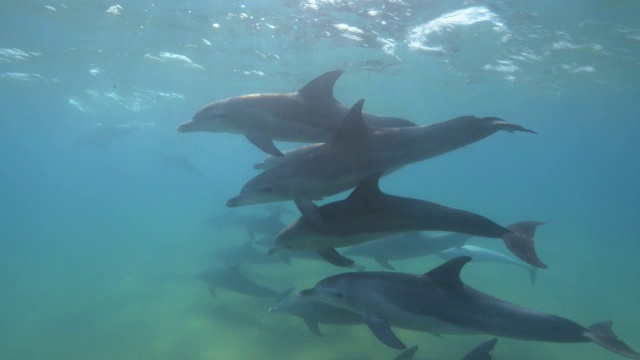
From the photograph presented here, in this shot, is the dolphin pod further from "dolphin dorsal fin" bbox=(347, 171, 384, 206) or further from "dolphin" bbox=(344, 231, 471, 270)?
"dolphin" bbox=(344, 231, 471, 270)

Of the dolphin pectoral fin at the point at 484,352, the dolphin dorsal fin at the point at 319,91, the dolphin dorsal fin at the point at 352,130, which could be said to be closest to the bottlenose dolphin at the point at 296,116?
the dolphin dorsal fin at the point at 319,91

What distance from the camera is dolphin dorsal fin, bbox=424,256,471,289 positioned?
5.00 metres

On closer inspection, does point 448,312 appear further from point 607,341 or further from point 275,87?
point 275,87

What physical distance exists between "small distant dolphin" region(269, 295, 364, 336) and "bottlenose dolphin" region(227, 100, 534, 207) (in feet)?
9.98

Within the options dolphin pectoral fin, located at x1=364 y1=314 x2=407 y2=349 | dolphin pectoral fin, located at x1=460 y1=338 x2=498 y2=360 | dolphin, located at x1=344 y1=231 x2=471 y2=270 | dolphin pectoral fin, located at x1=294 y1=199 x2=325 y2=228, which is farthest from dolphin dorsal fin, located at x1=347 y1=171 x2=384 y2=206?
dolphin, located at x1=344 y1=231 x2=471 y2=270

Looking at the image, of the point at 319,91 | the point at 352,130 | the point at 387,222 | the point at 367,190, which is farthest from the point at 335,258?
the point at 319,91

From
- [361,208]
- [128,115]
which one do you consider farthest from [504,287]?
[128,115]

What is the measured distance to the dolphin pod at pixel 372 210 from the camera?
4.41 meters

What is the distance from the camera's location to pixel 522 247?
13.6 ft

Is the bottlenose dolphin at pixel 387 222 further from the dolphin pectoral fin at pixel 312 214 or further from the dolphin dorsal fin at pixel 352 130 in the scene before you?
the dolphin dorsal fin at pixel 352 130

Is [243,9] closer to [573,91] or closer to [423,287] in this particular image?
[423,287]

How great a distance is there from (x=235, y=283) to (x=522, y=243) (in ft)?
32.7

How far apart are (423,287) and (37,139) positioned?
97.3m

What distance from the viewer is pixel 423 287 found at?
5051mm
